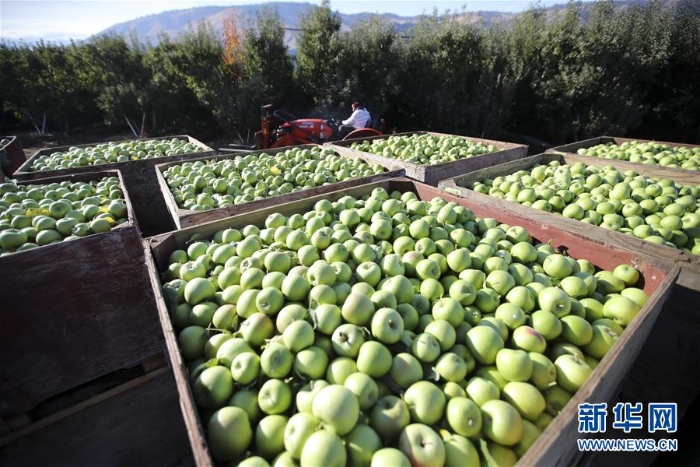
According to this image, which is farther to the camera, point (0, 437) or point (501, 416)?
point (0, 437)

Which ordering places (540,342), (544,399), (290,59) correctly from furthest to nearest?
(290,59) → (540,342) → (544,399)

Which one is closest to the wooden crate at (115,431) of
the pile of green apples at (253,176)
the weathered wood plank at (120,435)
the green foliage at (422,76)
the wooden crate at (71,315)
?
the weathered wood plank at (120,435)

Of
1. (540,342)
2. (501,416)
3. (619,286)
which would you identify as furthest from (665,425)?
(501,416)

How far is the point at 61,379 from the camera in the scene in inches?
103

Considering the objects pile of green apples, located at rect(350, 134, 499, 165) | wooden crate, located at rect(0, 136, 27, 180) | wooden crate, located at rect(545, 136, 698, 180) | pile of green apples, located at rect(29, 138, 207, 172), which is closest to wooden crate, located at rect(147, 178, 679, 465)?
pile of green apples, located at rect(350, 134, 499, 165)

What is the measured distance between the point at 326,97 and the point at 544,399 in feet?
48.6

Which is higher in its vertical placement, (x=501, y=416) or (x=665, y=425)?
(x=501, y=416)

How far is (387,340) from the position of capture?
1.73m

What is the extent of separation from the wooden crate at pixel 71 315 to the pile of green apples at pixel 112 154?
365cm

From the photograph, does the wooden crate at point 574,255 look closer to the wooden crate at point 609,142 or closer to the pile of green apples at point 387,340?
the pile of green apples at point 387,340

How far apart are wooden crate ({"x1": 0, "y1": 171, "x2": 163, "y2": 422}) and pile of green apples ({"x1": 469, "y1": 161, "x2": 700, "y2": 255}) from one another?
370 cm

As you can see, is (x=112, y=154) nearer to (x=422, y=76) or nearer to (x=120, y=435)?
(x=120, y=435)

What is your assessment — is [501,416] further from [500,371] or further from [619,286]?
[619,286]

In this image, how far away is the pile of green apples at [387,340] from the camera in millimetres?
1394
